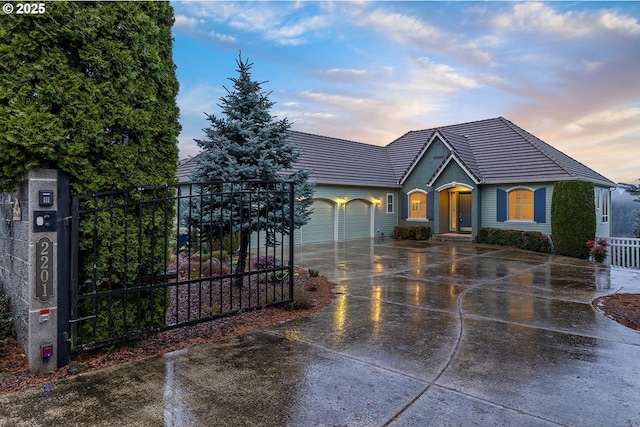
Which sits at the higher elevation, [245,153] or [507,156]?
[507,156]

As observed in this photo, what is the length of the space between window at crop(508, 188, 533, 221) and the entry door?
9.71 feet

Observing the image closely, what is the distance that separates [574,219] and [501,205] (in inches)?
153

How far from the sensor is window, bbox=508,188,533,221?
1677 centimetres

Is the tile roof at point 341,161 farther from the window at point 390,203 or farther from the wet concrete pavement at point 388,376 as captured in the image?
the wet concrete pavement at point 388,376

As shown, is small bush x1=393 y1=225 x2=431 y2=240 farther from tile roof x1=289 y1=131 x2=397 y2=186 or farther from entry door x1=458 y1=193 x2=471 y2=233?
tile roof x1=289 y1=131 x2=397 y2=186

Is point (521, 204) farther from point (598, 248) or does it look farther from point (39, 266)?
point (39, 266)

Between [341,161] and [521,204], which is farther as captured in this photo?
[341,161]

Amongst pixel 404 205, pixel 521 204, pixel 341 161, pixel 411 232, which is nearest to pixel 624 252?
pixel 521 204

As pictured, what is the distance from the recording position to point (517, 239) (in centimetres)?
1602

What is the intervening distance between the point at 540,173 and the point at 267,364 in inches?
660

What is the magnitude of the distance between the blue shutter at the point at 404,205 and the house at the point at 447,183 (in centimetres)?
6

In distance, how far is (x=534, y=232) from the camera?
15.6 m

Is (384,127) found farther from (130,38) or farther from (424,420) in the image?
(424,420)

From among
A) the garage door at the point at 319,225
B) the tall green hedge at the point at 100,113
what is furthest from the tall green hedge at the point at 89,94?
the garage door at the point at 319,225
